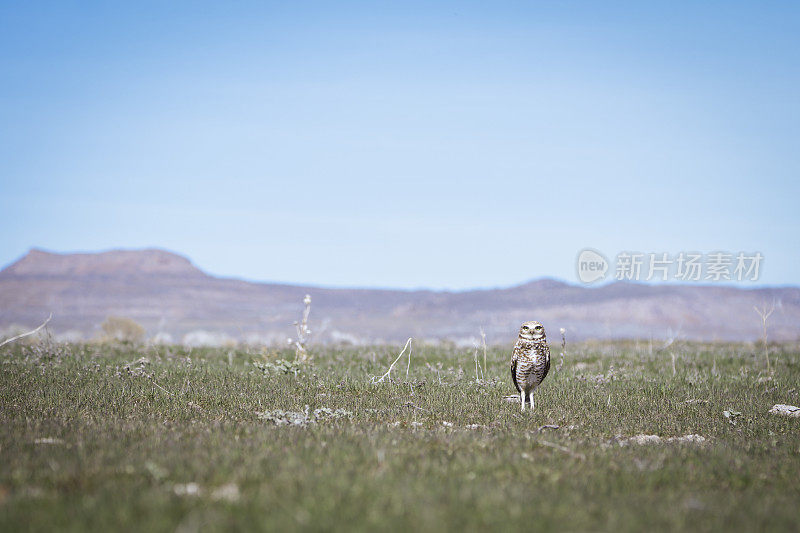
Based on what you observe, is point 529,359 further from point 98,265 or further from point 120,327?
point 98,265

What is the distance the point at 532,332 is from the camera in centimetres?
1086

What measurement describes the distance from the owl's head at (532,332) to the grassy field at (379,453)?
1127 millimetres

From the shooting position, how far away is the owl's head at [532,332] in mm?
10812

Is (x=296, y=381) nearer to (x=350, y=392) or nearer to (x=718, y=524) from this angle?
(x=350, y=392)

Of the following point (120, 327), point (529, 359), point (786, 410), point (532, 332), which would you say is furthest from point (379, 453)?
point (120, 327)

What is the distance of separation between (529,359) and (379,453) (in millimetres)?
4465

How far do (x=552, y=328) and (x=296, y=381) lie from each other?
47.1 meters

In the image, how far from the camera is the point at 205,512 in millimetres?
4930

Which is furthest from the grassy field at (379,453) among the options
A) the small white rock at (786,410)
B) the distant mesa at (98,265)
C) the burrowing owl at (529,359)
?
the distant mesa at (98,265)

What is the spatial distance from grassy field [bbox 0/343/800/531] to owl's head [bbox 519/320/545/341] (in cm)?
113

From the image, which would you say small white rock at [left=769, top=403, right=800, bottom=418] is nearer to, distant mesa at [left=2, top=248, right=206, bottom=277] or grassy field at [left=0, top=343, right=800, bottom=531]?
grassy field at [left=0, top=343, right=800, bottom=531]

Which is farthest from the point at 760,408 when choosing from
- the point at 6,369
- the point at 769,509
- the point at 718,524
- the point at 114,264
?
the point at 114,264

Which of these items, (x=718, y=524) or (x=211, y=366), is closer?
(x=718, y=524)

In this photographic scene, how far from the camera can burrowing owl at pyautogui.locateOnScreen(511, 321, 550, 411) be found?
34.7ft
